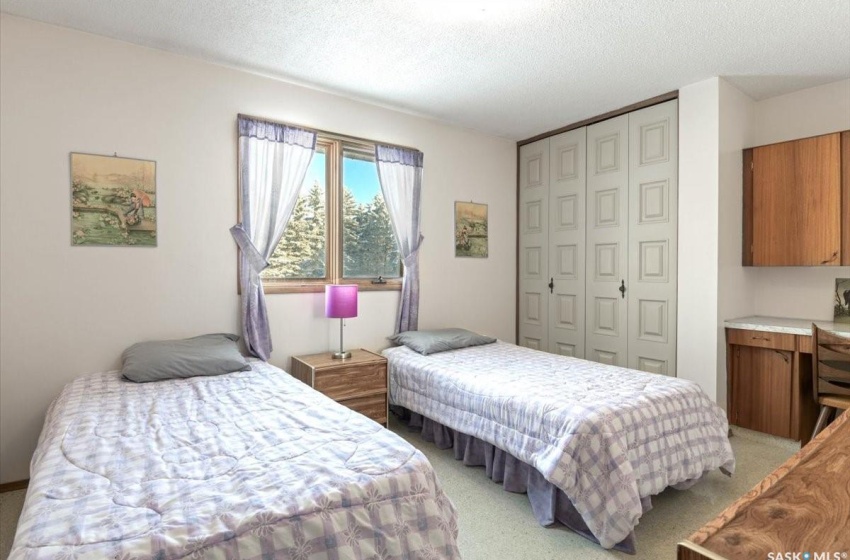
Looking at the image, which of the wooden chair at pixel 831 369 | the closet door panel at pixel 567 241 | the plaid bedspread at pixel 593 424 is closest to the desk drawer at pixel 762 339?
the wooden chair at pixel 831 369

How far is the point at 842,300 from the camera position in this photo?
3439 millimetres

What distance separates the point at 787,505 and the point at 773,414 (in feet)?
10.8

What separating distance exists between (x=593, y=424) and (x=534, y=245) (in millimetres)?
2956

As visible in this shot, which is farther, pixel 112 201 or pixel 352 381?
pixel 352 381

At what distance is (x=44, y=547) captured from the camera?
1.04 m

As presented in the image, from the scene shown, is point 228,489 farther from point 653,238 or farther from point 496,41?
point 653,238

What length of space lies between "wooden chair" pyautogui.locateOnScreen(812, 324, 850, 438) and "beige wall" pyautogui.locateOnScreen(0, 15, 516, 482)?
10.3ft

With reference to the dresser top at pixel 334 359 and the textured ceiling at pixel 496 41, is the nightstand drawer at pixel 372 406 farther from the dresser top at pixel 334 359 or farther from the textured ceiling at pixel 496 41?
the textured ceiling at pixel 496 41

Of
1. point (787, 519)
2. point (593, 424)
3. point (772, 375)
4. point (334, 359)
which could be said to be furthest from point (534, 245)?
point (787, 519)

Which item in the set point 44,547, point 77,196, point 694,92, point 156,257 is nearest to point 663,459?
point 44,547

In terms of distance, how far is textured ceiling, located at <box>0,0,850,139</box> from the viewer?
2428 millimetres

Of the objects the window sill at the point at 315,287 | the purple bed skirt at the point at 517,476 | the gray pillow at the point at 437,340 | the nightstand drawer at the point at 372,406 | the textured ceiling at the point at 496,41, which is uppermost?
the textured ceiling at the point at 496,41

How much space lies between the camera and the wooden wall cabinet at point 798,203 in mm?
3176

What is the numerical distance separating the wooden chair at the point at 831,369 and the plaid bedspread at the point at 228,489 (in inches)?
100
